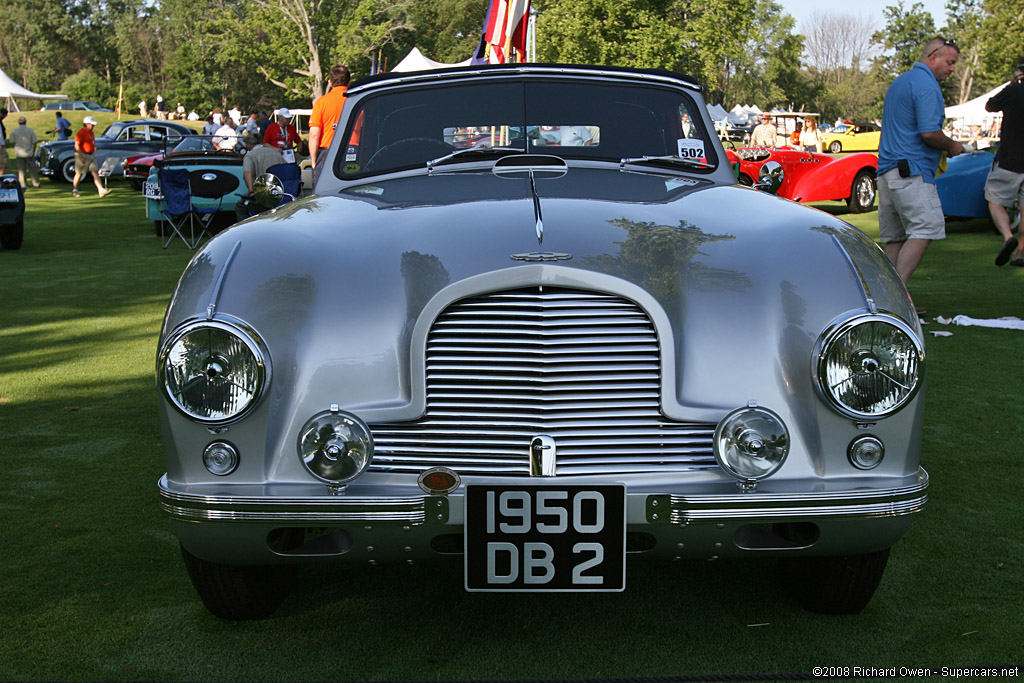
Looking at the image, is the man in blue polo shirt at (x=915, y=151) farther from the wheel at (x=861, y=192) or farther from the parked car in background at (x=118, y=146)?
the parked car in background at (x=118, y=146)

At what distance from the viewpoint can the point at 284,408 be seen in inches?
97.0

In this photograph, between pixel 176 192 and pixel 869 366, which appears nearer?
pixel 869 366

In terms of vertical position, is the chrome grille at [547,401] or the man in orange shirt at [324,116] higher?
the man in orange shirt at [324,116]

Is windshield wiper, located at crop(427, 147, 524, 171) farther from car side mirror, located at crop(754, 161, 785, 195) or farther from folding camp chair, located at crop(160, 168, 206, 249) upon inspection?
folding camp chair, located at crop(160, 168, 206, 249)

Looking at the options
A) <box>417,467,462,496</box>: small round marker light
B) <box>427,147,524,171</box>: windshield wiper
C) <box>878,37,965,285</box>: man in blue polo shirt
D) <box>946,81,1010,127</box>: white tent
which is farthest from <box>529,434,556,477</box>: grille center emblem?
<box>946,81,1010,127</box>: white tent

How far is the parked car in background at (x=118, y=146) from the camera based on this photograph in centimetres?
2600

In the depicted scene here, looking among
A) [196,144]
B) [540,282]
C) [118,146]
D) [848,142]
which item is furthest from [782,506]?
[848,142]

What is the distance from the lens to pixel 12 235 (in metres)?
12.4

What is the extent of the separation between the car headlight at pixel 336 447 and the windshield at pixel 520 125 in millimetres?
1665

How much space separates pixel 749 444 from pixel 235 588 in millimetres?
1465

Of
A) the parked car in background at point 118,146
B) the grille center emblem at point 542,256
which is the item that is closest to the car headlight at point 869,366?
the grille center emblem at point 542,256

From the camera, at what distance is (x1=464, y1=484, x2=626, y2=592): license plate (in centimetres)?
234

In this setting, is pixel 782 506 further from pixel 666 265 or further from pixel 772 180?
pixel 772 180

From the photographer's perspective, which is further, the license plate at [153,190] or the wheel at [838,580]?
the license plate at [153,190]
